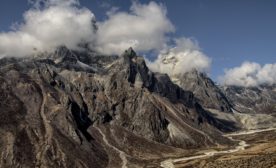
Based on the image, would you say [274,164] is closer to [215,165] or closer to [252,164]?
[252,164]

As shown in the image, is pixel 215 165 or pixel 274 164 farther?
pixel 215 165

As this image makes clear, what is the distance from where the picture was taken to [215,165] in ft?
611

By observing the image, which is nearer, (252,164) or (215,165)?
(252,164)

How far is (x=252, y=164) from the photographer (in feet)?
547

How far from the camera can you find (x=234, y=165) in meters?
174

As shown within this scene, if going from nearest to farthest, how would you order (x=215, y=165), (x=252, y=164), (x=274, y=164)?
(x=274, y=164) → (x=252, y=164) → (x=215, y=165)

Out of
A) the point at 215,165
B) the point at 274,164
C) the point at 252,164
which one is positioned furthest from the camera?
the point at 215,165

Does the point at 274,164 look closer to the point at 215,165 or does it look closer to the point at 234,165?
the point at 234,165

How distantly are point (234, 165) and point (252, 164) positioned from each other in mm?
9403

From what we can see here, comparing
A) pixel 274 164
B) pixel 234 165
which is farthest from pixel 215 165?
pixel 274 164

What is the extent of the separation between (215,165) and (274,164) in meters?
35.9

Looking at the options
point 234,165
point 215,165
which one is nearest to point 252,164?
point 234,165

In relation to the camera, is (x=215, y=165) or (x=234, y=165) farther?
(x=215, y=165)
